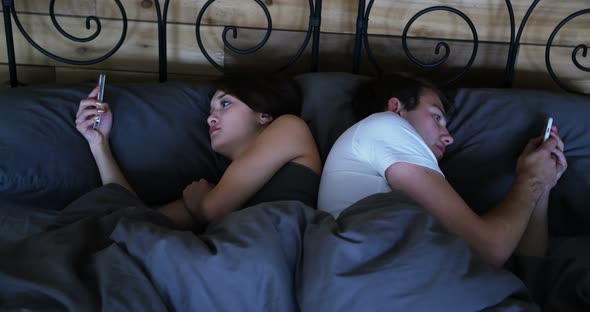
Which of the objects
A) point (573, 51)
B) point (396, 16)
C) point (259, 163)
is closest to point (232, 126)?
point (259, 163)

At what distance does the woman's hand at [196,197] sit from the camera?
3.90 ft

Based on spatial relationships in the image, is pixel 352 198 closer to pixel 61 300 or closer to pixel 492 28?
pixel 61 300

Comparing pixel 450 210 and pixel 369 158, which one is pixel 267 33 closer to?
pixel 369 158

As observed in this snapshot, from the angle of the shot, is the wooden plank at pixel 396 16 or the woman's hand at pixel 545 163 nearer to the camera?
the woman's hand at pixel 545 163

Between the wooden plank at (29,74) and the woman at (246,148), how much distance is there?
1.42ft

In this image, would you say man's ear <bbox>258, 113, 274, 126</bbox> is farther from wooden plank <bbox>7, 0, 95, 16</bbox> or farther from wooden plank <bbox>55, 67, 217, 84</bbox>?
wooden plank <bbox>7, 0, 95, 16</bbox>

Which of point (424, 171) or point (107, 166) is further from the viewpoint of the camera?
point (107, 166)

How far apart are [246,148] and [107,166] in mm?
306

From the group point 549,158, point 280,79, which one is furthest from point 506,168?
point 280,79

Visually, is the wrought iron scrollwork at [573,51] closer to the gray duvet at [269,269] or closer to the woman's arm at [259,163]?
the woman's arm at [259,163]

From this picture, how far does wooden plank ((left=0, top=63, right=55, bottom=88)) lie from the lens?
1.61 m

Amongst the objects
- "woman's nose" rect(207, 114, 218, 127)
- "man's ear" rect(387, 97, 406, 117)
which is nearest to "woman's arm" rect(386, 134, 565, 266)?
"man's ear" rect(387, 97, 406, 117)

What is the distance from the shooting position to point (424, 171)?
1.02 m

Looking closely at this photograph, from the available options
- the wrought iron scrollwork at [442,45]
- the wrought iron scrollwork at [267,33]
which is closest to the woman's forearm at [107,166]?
the wrought iron scrollwork at [267,33]
